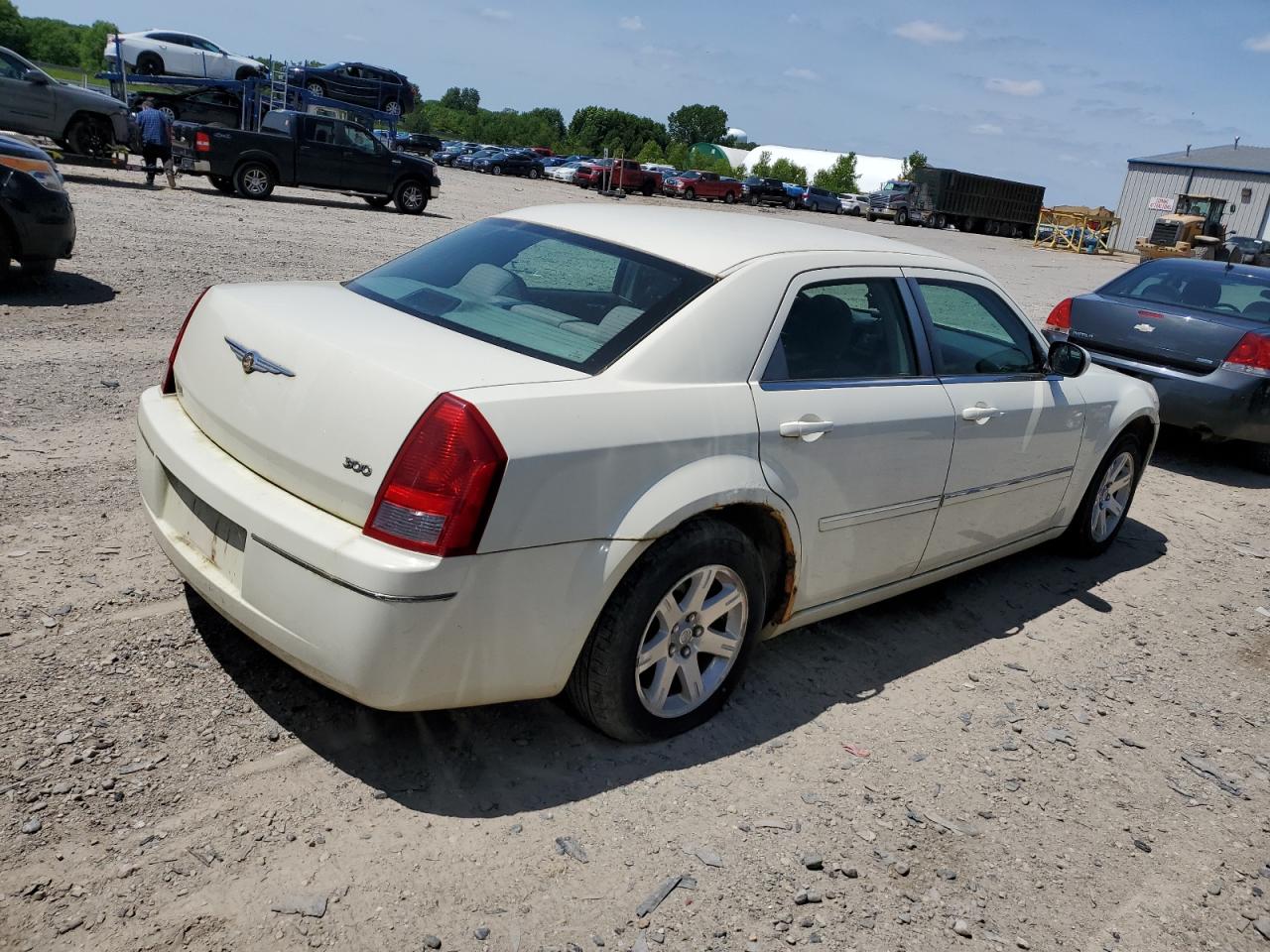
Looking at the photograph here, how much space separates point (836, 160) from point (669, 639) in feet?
365

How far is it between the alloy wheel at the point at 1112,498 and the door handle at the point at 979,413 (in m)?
1.62

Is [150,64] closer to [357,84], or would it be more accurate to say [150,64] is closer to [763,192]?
[357,84]

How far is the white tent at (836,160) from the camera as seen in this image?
4267 inches

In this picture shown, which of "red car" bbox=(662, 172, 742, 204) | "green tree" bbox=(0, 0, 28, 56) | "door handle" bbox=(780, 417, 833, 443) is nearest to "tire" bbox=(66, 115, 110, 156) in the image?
"door handle" bbox=(780, 417, 833, 443)

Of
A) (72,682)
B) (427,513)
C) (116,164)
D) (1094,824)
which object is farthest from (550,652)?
(116,164)

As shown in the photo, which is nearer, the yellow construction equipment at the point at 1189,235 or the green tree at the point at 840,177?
the yellow construction equipment at the point at 1189,235

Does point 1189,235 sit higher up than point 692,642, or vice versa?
point 1189,235

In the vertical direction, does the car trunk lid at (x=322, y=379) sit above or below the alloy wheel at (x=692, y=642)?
above

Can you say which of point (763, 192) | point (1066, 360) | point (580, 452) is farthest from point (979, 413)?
point (763, 192)

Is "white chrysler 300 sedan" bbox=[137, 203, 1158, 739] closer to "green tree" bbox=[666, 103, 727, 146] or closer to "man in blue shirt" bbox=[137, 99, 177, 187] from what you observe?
"man in blue shirt" bbox=[137, 99, 177, 187]

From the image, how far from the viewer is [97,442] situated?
5336mm

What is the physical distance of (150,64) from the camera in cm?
2939

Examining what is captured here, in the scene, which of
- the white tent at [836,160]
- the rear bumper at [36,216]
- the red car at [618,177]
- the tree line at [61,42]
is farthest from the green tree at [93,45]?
the rear bumper at [36,216]

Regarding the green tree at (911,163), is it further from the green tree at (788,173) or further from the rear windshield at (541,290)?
the rear windshield at (541,290)
